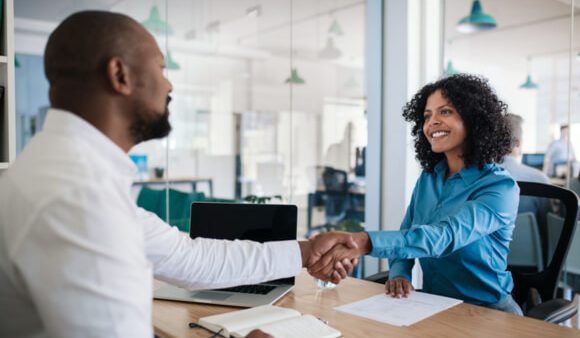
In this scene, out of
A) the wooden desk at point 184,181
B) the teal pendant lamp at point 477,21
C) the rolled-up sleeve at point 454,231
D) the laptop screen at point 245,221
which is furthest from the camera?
the wooden desk at point 184,181

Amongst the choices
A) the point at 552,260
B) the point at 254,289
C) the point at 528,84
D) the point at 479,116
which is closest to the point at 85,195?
the point at 254,289

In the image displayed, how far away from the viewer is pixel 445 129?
83.3 inches

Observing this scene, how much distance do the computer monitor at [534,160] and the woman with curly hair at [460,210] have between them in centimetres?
104

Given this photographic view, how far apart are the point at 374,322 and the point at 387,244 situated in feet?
1.16

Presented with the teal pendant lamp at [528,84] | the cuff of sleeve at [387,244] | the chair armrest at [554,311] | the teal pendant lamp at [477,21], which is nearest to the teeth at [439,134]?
the cuff of sleeve at [387,244]

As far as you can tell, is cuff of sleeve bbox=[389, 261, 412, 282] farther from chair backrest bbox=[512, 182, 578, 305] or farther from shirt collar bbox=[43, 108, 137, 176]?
shirt collar bbox=[43, 108, 137, 176]

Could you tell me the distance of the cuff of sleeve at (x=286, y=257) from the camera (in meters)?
1.67

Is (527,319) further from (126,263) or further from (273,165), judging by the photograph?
(273,165)

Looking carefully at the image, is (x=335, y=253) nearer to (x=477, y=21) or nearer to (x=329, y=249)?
(x=329, y=249)

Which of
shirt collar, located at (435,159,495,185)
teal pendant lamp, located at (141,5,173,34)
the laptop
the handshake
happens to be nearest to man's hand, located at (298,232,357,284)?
the handshake

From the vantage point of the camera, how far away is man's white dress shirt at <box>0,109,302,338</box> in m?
0.80

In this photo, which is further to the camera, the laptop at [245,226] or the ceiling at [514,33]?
the ceiling at [514,33]

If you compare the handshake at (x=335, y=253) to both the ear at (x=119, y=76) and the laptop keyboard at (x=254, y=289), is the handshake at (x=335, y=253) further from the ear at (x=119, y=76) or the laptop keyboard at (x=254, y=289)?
the ear at (x=119, y=76)

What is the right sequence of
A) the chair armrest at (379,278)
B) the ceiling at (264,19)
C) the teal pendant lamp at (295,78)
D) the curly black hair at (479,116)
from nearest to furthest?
the curly black hair at (479,116), the chair armrest at (379,278), the ceiling at (264,19), the teal pendant lamp at (295,78)
